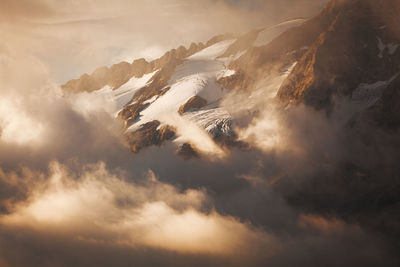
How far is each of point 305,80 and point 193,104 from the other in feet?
195

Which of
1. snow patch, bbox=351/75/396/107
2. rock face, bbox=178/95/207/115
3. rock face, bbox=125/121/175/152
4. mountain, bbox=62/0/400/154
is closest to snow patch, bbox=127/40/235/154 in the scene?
mountain, bbox=62/0/400/154

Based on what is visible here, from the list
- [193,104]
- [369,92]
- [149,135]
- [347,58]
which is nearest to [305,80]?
[347,58]

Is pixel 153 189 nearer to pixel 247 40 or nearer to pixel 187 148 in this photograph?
pixel 187 148

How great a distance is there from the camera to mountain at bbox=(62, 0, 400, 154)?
398ft

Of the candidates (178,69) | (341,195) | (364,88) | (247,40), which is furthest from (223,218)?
(247,40)

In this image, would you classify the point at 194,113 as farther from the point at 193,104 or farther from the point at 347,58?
the point at 347,58

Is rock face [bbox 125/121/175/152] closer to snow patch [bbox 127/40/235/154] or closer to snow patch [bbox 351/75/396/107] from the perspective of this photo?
snow patch [bbox 127/40/235/154]

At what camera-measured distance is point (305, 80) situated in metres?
124

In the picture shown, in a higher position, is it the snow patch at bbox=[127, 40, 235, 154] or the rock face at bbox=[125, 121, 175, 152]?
the snow patch at bbox=[127, 40, 235, 154]

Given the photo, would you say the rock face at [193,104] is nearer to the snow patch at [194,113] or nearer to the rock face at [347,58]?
the snow patch at [194,113]

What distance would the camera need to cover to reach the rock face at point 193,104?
5591 inches

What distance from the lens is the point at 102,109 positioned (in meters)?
198

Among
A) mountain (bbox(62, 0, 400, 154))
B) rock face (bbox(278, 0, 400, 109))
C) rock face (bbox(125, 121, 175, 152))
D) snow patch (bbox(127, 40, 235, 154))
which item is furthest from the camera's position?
rock face (bbox(125, 121, 175, 152))

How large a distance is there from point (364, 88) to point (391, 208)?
55.5 metres
